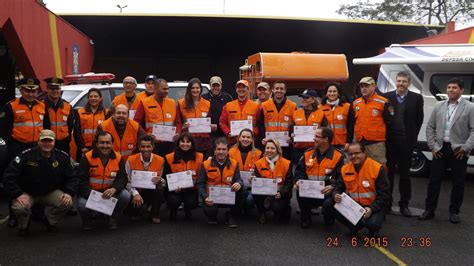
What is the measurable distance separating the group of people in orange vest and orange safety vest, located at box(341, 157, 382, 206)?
0.01 meters

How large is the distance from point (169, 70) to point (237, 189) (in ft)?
62.2

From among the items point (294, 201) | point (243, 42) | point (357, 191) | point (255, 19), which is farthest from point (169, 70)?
point (357, 191)

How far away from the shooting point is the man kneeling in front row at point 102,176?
5043 millimetres

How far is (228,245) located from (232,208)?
2.61ft

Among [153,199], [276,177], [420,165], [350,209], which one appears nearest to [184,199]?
[153,199]

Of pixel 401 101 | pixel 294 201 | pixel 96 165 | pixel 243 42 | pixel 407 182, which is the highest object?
pixel 243 42

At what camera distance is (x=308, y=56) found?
11938mm

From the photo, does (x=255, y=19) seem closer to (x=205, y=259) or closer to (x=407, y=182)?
(x=407, y=182)

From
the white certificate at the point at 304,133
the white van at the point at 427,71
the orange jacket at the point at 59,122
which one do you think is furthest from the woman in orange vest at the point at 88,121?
the white van at the point at 427,71

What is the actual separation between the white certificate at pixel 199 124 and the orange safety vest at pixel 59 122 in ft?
5.25

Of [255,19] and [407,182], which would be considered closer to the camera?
[407,182]

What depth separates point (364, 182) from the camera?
15.9 feet

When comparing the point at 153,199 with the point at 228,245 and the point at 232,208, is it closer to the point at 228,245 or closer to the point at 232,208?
the point at 232,208

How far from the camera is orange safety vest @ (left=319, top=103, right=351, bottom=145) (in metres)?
5.64
